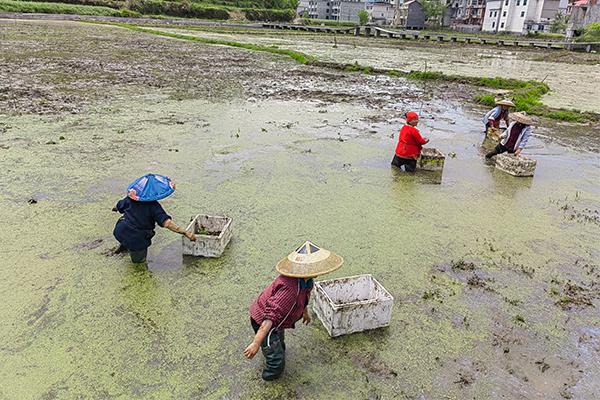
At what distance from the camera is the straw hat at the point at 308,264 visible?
244cm

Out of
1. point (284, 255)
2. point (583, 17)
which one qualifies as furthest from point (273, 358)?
point (583, 17)

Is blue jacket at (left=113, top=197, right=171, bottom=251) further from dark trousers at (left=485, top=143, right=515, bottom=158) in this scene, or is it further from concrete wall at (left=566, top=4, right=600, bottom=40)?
concrete wall at (left=566, top=4, right=600, bottom=40)

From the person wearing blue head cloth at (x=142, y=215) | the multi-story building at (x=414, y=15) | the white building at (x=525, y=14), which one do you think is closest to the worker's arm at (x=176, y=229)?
the person wearing blue head cloth at (x=142, y=215)

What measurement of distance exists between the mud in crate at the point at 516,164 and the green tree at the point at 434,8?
70.6m

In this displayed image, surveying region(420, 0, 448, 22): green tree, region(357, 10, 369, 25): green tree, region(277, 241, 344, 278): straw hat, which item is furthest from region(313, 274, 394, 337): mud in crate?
region(357, 10, 369, 25): green tree

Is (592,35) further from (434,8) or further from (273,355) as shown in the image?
(273,355)

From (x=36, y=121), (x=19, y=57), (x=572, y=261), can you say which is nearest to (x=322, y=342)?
(x=572, y=261)

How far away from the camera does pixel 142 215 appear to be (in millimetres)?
3609

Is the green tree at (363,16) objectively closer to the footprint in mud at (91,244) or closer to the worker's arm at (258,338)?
the footprint in mud at (91,244)

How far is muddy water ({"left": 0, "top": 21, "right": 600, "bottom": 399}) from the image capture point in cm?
270

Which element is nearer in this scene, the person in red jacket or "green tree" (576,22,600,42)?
the person in red jacket

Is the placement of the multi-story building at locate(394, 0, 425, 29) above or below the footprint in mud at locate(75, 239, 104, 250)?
above

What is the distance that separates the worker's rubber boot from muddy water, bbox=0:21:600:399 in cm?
11

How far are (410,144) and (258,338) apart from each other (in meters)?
4.73
